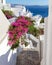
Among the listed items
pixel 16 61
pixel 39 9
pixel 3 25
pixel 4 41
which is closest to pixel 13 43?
pixel 4 41

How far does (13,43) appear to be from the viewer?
16.9 ft

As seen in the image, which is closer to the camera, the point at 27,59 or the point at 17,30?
the point at 17,30

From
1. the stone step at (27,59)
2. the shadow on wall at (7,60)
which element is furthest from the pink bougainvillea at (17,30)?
the stone step at (27,59)

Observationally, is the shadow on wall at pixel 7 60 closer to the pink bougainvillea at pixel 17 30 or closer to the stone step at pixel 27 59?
the stone step at pixel 27 59

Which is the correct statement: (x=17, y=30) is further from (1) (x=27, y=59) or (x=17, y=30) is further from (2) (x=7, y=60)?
(1) (x=27, y=59)

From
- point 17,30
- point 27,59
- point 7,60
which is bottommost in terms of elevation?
point 27,59

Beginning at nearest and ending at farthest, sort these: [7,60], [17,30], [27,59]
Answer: [17,30]
[7,60]
[27,59]

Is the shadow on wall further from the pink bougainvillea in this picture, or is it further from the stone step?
the pink bougainvillea

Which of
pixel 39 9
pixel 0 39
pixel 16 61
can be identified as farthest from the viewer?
pixel 39 9

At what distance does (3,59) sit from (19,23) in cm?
88

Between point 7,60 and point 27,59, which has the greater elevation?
point 7,60

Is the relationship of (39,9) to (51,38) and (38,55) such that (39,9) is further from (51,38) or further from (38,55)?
(51,38)

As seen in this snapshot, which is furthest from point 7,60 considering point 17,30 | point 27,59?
point 27,59

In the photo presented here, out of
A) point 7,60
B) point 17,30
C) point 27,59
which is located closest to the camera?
point 17,30
